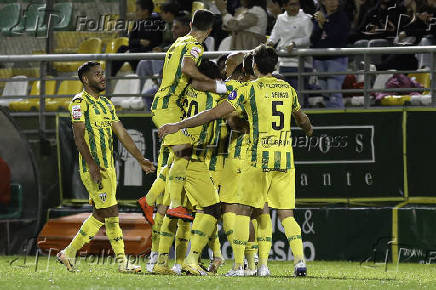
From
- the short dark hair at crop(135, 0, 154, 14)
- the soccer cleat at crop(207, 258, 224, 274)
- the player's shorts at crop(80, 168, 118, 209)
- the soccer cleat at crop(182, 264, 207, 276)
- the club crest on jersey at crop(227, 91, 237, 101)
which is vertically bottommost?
the soccer cleat at crop(207, 258, 224, 274)

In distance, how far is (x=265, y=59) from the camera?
411 inches

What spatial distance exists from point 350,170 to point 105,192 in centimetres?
428

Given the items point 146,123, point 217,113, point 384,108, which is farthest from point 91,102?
point 384,108

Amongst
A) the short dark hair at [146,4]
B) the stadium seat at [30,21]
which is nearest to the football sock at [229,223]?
the short dark hair at [146,4]

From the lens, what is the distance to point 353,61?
1695cm

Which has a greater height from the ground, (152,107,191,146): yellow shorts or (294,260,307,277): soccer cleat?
(152,107,191,146): yellow shorts

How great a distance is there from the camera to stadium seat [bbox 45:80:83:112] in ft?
53.5

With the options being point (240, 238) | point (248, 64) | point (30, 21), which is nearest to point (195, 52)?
point (248, 64)

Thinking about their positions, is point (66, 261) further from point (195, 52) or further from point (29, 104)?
point (29, 104)

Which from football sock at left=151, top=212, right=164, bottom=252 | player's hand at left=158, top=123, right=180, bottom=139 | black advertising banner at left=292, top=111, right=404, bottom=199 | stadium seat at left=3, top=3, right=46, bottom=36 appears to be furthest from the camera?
stadium seat at left=3, top=3, right=46, bottom=36

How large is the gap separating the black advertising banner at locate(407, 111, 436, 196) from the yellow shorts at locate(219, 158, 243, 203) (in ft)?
12.6

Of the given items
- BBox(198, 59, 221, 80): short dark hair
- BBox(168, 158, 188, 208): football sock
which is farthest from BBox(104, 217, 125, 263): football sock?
BBox(198, 59, 221, 80): short dark hair

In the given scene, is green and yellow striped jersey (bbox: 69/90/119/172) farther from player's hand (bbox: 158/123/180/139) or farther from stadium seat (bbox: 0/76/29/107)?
stadium seat (bbox: 0/76/29/107)

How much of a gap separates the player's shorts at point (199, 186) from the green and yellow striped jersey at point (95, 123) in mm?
1184
